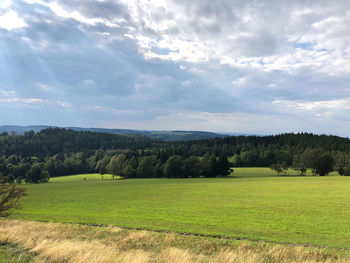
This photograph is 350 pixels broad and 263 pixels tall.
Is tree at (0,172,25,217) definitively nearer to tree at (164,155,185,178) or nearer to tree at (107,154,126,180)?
tree at (164,155,185,178)

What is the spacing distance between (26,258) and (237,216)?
20.3 meters

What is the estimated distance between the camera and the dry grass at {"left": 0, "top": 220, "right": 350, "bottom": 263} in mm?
9938

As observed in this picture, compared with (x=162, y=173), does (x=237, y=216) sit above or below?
above

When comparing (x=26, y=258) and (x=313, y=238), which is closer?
(x=26, y=258)

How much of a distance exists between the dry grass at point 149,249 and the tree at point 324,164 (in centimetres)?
9398

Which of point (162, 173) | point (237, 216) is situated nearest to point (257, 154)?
point (162, 173)

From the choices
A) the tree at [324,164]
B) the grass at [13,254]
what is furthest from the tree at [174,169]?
the grass at [13,254]

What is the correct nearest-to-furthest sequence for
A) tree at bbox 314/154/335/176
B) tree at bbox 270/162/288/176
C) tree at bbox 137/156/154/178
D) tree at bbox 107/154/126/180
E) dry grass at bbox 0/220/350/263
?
1. dry grass at bbox 0/220/350/263
2. tree at bbox 314/154/335/176
3. tree at bbox 270/162/288/176
4. tree at bbox 137/156/154/178
5. tree at bbox 107/154/126/180

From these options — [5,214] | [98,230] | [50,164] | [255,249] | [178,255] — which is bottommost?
[50,164]

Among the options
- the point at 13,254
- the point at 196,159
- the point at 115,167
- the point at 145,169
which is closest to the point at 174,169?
the point at 196,159

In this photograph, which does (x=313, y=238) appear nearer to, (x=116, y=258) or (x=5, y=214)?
(x=116, y=258)

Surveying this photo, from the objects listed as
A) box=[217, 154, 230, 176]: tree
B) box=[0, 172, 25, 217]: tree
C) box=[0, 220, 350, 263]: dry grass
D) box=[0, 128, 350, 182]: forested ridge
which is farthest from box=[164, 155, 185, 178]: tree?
box=[0, 220, 350, 263]: dry grass

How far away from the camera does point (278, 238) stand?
1625 cm

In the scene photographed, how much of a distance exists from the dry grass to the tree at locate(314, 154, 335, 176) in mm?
93975
